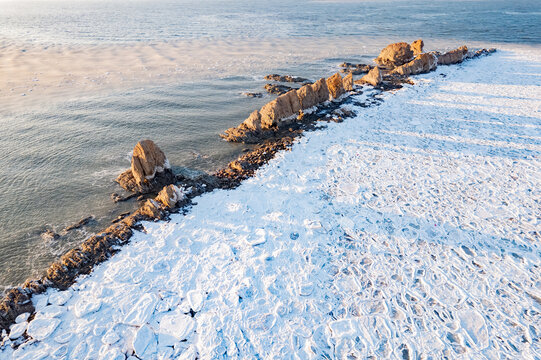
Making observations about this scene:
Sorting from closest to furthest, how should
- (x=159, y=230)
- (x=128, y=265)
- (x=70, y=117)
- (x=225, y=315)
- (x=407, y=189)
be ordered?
1. (x=225, y=315)
2. (x=128, y=265)
3. (x=159, y=230)
4. (x=407, y=189)
5. (x=70, y=117)

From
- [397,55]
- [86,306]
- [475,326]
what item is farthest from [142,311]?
[397,55]

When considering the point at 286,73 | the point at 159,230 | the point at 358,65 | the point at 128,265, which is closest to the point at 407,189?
the point at 159,230

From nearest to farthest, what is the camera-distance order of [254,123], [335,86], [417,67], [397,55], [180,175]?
[180,175]
[254,123]
[335,86]
[417,67]
[397,55]

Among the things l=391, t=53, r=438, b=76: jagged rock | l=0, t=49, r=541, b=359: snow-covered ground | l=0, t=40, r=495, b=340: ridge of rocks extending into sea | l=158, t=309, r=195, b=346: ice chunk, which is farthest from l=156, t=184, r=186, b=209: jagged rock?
l=391, t=53, r=438, b=76: jagged rock

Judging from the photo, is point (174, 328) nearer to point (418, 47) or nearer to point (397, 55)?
point (397, 55)

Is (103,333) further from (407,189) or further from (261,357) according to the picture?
(407,189)
